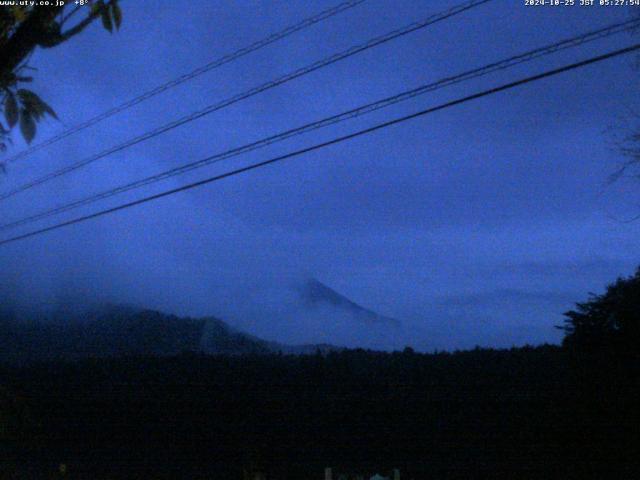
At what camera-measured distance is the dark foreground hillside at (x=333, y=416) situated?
434 inches

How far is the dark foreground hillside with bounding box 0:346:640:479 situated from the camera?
11.0 metres

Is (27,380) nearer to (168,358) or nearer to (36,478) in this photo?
(36,478)

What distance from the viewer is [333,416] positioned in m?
13.8

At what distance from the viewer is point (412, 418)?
507 inches

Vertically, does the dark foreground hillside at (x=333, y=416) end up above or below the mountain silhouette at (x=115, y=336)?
below

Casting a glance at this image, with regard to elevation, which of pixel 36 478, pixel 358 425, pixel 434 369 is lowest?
pixel 36 478

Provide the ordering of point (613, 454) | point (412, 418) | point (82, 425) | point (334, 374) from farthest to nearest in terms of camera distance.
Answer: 1. point (82, 425)
2. point (334, 374)
3. point (412, 418)
4. point (613, 454)

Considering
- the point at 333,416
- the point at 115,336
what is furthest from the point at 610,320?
the point at 115,336

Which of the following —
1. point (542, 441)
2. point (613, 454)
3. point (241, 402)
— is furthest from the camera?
point (241, 402)

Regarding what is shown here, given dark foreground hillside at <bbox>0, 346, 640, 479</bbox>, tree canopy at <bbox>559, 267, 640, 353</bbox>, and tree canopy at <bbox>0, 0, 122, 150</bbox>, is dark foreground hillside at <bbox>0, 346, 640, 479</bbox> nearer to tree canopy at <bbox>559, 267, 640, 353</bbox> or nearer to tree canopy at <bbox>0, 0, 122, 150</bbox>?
tree canopy at <bbox>559, 267, 640, 353</bbox>

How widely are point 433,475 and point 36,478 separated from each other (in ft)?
31.2

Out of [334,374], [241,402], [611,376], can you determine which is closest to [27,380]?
[241,402]

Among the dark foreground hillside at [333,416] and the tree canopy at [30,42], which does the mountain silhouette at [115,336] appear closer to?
the dark foreground hillside at [333,416]

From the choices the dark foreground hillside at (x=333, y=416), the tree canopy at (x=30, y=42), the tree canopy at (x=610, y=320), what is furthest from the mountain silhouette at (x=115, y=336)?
the tree canopy at (x=30, y=42)
